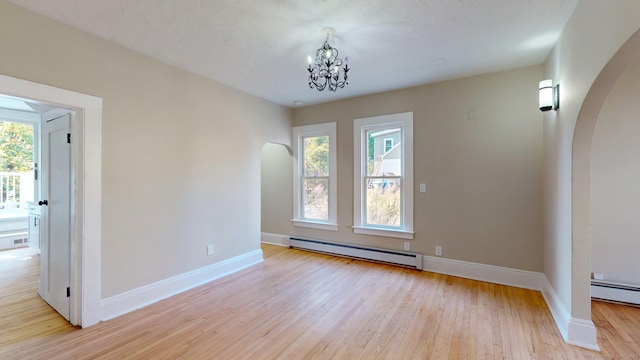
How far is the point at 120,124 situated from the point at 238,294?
222 cm

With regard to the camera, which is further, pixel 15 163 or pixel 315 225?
pixel 15 163

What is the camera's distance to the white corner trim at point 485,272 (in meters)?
3.33

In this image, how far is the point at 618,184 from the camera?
116 inches

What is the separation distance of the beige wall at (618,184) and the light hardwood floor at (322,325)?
0.49 metres

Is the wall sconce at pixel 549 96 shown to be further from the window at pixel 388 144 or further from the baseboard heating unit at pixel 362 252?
the baseboard heating unit at pixel 362 252

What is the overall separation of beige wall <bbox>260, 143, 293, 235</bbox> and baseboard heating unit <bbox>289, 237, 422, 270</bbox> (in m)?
0.47

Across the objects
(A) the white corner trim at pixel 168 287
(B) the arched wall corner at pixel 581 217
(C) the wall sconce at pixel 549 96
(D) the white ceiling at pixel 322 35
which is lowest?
(A) the white corner trim at pixel 168 287

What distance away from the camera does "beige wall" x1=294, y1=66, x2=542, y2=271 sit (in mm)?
3367

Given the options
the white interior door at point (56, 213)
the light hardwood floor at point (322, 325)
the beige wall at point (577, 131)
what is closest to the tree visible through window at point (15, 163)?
the light hardwood floor at point (322, 325)

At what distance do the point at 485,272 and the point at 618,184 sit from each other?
1.69m

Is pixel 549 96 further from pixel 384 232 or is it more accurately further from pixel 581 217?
pixel 384 232

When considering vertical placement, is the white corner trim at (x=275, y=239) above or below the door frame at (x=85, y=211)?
below

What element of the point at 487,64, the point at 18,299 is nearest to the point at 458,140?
the point at 487,64

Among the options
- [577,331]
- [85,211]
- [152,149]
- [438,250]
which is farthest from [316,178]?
[577,331]
